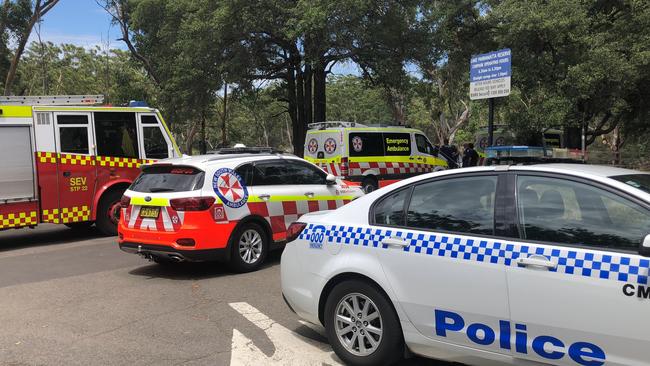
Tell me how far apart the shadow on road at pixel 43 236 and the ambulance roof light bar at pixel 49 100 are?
2697 millimetres

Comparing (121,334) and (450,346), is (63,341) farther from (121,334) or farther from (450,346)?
(450,346)

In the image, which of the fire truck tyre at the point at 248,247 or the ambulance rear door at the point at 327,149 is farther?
the ambulance rear door at the point at 327,149

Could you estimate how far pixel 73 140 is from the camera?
33.0 feet

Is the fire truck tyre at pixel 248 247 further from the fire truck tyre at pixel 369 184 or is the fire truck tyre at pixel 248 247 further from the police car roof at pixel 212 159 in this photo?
the fire truck tyre at pixel 369 184

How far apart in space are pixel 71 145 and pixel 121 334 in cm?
631

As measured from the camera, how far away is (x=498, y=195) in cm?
Answer: 346

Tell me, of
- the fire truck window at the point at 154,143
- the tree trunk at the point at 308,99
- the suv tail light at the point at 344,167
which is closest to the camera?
the fire truck window at the point at 154,143

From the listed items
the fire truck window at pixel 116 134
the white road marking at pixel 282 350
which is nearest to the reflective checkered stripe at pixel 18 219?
the fire truck window at pixel 116 134

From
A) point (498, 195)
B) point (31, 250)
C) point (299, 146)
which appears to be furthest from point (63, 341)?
point (299, 146)

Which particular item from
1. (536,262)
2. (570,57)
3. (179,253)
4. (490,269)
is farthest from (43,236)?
(570,57)

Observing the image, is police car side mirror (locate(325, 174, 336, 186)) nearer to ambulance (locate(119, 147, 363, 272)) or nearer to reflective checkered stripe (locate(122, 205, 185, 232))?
ambulance (locate(119, 147, 363, 272))

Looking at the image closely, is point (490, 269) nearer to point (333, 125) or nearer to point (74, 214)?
point (74, 214)

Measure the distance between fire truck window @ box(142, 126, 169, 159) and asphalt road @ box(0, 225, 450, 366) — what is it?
3.17 metres

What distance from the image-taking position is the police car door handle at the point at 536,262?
→ 9.98 ft
